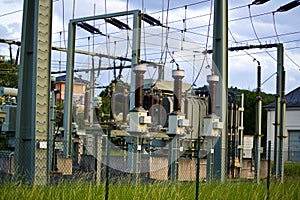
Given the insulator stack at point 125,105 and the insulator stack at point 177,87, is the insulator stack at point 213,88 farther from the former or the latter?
the insulator stack at point 125,105

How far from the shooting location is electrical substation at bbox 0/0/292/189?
441 inches

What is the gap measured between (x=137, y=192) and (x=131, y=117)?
509cm

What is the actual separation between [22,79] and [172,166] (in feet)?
20.0

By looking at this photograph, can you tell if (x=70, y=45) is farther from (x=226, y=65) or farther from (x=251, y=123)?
(x=251, y=123)

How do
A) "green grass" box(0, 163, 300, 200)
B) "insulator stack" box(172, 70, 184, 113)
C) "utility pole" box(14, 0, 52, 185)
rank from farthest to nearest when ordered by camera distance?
1. "insulator stack" box(172, 70, 184, 113)
2. "utility pole" box(14, 0, 52, 185)
3. "green grass" box(0, 163, 300, 200)

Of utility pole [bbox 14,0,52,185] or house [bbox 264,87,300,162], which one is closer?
utility pole [bbox 14,0,52,185]

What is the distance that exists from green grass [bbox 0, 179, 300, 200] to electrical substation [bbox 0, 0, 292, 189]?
679 millimetres

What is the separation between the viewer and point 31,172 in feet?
35.2

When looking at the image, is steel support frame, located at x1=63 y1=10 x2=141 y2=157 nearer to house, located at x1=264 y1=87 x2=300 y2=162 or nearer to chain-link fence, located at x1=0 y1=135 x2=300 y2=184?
chain-link fence, located at x1=0 y1=135 x2=300 y2=184

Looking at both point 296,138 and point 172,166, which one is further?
point 296,138

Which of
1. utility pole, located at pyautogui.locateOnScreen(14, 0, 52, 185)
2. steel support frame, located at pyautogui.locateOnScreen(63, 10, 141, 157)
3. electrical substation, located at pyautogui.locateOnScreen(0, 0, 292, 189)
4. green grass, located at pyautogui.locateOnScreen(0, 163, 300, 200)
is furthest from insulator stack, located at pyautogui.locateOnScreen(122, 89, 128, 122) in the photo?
utility pole, located at pyautogui.locateOnScreen(14, 0, 52, 185)

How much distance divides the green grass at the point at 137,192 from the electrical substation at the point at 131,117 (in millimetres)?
679

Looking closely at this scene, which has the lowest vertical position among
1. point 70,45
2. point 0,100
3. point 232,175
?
point 232,175

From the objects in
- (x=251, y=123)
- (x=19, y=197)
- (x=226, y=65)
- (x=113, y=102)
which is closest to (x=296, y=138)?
(x=251, y=123)
